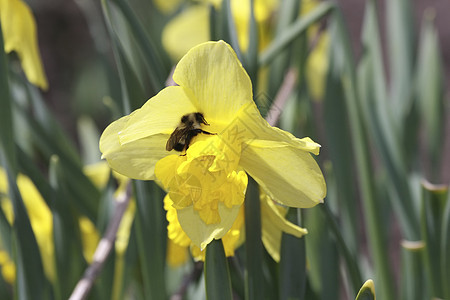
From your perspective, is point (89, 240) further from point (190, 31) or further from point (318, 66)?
point (318, 66)

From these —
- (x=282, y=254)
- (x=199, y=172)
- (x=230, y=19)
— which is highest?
(x=230, y=19)

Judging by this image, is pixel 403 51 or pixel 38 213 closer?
pixel 38 213

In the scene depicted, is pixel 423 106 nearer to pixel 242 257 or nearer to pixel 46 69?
pixel 242 257

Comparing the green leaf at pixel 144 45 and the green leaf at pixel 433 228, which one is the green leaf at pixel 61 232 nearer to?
the green leaf at pixel 144 45

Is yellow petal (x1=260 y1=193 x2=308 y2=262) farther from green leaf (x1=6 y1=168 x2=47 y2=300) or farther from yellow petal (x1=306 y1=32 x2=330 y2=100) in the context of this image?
yellow petal (x1=306 y1=32 x2=330 y2=100)

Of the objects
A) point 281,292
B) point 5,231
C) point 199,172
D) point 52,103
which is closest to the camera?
point 199,172

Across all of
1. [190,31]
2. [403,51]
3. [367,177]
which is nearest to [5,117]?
[367,177]

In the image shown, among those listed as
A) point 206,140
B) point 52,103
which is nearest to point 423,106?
point 206,140
